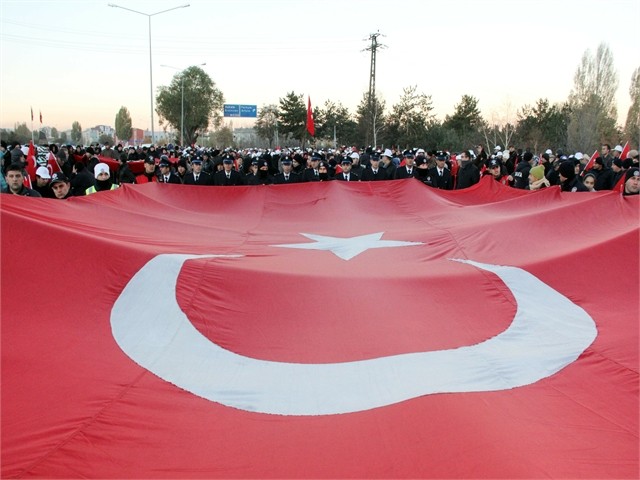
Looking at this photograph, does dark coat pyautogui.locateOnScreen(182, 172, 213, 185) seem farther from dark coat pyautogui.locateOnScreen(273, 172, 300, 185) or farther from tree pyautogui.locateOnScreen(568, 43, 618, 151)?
tree pyautogui.locateOnScreen(568, 43, 618, 151)

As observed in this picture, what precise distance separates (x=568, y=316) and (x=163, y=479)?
331 cm

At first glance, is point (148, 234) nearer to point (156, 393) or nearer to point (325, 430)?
point (156, 393)

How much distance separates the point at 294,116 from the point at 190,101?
17.4 metres

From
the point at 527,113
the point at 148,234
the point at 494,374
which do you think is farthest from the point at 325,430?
the point at 527,113

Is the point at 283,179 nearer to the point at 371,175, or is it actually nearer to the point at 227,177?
the point at 227,177

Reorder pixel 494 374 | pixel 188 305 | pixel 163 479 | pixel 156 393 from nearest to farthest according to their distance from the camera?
1. pixel 163 479
2. pixel 156 393
3. pixel 494 374
4. pixel 188 305

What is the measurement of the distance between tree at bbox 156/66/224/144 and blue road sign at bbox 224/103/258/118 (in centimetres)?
1904

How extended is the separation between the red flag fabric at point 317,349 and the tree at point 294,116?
209ft

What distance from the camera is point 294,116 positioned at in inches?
2687

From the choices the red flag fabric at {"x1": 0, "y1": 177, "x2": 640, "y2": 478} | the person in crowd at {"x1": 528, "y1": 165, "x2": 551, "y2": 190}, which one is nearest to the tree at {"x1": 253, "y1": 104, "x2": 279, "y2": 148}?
the person in crowd at {"x1": 528, "y1": 165, "x2": 551, "y2": 190}

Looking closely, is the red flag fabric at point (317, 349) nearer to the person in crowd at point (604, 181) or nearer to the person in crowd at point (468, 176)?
the person in crowd at point (604, 181)

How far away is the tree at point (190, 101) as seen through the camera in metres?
75.1

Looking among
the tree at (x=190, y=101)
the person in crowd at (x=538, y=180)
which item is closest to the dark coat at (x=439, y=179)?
the person in crowd at (x=538, y=180)

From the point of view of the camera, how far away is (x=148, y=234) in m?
5.46
